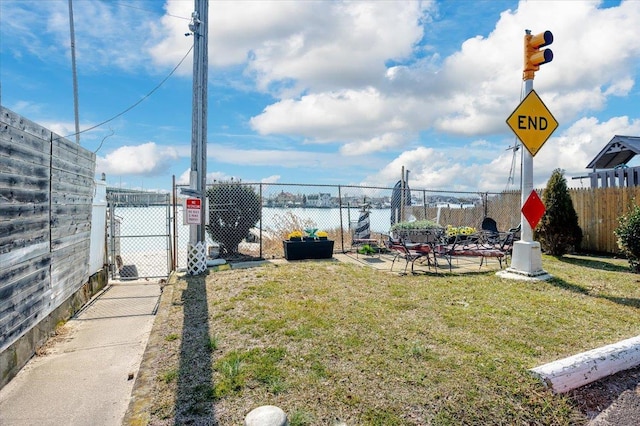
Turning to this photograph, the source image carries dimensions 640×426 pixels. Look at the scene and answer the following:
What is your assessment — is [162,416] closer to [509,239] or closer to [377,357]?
[377,357]

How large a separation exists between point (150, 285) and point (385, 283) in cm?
493

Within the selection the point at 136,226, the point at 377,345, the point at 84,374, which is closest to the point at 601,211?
the point at 377,345

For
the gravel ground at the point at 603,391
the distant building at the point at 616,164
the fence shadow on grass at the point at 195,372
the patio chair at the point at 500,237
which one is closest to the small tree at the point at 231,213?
the fence shadow on grass at the point at 195,372

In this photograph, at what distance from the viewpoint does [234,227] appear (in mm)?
9867

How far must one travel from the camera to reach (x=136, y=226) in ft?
31.3

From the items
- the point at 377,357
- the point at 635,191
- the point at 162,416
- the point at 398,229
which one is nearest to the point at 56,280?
the point at 162,416

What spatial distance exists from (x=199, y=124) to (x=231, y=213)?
267cm

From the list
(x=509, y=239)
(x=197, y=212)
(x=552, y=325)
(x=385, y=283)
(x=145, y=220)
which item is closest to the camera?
(x=552, y=325)

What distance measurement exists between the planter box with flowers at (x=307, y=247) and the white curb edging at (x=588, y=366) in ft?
20.9

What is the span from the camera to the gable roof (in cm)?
1451

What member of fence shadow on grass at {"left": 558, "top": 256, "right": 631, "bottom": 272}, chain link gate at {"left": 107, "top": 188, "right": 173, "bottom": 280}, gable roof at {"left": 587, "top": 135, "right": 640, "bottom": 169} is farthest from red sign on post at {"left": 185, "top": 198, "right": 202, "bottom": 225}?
gable roof at {"left": 587, "top": 135, "right": 640, "bottom": 169}

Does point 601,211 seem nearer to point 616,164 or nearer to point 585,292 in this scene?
point 585,292

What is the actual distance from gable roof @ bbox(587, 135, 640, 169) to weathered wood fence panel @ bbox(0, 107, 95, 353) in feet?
58.5

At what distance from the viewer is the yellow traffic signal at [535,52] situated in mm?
6609
